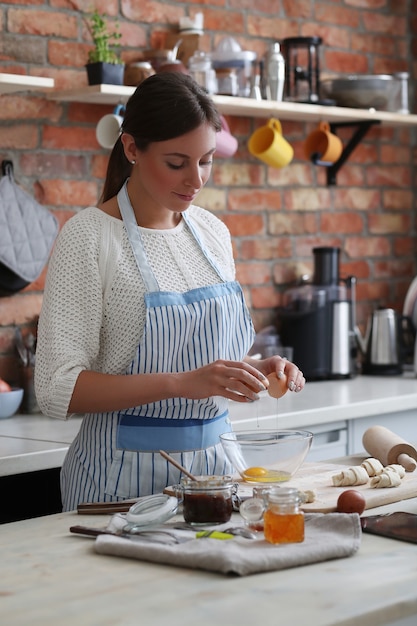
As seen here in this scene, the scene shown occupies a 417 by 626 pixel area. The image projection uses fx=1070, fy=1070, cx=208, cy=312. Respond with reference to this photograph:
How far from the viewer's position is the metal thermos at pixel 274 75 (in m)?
3.58

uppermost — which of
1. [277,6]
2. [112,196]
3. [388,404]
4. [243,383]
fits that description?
[277,6]

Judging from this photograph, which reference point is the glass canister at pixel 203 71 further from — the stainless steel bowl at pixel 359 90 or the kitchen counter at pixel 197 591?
the kitchen counter at pixel 197 591

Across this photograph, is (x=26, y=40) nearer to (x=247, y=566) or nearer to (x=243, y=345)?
(x=243, y=345)

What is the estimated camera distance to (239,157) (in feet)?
12.4

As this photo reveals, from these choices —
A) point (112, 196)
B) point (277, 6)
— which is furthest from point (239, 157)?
point (112, 196)

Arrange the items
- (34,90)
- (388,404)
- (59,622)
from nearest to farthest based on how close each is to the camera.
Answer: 1. (59,622)
2. (34,90)
3. (388,404)

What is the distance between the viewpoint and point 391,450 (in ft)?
7.13

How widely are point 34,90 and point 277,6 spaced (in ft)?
3.99

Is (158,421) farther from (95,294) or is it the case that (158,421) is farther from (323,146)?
(323,146)

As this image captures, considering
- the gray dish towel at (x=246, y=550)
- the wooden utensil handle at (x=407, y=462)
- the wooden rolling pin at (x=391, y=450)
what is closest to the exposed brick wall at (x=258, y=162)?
the wooden rolling pin at (x=391, y=450)

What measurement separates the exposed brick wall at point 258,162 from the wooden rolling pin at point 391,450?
1285 millimetres

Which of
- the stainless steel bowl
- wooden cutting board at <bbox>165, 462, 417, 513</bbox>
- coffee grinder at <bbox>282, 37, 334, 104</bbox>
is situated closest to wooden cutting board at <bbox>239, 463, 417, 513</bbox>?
wooden cutting board at <bbox>165, 462, 417, 513</bbox>

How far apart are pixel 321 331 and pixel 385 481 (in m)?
1.78

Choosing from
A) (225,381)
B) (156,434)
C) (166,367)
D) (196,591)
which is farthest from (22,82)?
(196,591)
